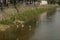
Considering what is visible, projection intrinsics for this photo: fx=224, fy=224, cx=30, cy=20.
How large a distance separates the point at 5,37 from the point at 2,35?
0.76 metres

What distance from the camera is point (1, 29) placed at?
23891 millimetres

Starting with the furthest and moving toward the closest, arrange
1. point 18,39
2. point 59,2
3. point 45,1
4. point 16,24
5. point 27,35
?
point 59,2 → point 45,1 → point 16,24 → point 27,35 → point 18,39

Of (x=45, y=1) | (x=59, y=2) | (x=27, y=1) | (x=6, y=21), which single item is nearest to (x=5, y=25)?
(x=6, y=21)

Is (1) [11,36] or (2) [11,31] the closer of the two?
(1) [11,36]

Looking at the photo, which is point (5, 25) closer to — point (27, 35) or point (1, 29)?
point (1, 29)

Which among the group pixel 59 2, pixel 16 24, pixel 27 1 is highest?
pixel 16 24

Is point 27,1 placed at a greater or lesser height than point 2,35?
lesser

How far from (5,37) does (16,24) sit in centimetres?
743

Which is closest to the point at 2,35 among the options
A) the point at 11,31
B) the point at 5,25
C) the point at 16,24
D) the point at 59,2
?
the point at 11,31

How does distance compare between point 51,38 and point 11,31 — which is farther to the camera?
point 11,31

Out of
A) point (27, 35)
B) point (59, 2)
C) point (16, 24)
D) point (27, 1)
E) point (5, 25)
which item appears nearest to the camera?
point (27, 35)

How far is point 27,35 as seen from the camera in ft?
75.4

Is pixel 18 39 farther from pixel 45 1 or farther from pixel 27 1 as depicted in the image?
pixel 45 1

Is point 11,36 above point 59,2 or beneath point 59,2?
above
